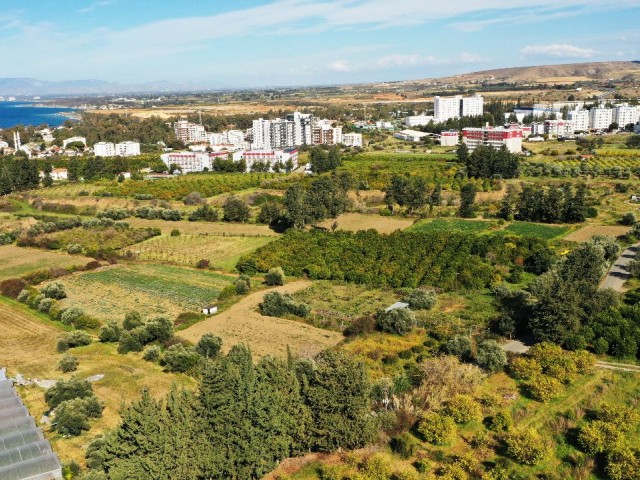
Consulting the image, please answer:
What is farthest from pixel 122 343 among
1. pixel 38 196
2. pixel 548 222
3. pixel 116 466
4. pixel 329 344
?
pixel 38 196

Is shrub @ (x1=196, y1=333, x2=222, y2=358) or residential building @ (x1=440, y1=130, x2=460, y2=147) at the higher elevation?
residential building @ (x1=440, y1=130, x2=460, y2=147)

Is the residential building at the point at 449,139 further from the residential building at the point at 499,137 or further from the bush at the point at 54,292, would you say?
the bush at the point at 54,292

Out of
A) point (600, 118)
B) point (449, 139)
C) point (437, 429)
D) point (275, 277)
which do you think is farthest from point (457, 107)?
point (437, 429)

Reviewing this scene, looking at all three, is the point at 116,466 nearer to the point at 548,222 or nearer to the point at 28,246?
the point at 28,246

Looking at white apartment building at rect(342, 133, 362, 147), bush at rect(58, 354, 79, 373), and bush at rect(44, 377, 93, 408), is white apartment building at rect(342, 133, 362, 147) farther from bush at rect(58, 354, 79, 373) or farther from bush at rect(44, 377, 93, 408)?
bush at rect(44, 377, 93, 408)

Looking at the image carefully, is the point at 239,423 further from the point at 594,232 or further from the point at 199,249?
the point at 594,232

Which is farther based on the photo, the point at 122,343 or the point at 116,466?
the point at 122,343

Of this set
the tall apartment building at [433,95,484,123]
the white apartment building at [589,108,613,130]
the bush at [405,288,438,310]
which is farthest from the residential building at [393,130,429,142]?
the bush at [405,288,438,310]
